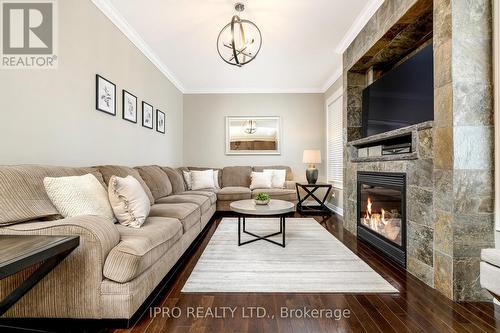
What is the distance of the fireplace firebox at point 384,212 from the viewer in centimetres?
236

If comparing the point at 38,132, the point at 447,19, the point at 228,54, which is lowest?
the point at 38,132

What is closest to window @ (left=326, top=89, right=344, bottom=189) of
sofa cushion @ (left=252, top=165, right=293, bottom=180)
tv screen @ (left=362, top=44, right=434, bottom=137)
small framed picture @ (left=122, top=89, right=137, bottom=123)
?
sofa cushion @ (left=252, top=165, right=293, bottom=180)

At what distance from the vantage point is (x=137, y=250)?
4.88ft

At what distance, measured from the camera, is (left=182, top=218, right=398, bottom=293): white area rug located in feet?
6.45

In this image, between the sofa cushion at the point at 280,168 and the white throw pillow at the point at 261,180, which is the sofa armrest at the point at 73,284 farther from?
the sofa cushion at the point at 280,168

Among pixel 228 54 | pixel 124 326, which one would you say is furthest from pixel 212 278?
pixel 228 54

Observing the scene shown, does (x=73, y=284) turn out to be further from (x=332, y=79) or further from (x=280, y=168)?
(x=332, y=79)

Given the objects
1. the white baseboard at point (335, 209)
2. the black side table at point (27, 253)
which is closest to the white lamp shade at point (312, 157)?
the white baseboard at point (335, 209)

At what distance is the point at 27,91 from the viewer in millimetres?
1952

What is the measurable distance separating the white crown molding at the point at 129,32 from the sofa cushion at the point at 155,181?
1763 millimetres

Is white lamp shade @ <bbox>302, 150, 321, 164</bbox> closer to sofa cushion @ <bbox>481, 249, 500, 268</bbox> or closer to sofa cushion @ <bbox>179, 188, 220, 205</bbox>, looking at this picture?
sofa cushion @ <bbox>179, 188, 220, 205</bbox>

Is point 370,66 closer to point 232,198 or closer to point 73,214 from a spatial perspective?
point 232,198

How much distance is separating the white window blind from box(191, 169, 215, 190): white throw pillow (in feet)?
8.39

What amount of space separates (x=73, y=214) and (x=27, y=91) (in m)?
1.09
